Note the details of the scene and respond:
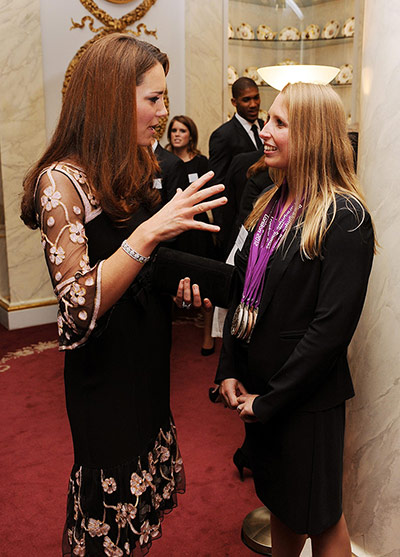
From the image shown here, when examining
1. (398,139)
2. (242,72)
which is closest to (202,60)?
(242,72)

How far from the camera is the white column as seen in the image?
6.21 feet

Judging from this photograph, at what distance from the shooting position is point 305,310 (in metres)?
1.72

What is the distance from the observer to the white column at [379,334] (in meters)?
1.89

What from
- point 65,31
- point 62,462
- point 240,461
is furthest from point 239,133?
point 62,462

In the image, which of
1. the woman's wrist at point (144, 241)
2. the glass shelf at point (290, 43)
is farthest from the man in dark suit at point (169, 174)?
the woman's wrist at point (144, 241)

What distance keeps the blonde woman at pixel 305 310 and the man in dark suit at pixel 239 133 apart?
2.73 meters

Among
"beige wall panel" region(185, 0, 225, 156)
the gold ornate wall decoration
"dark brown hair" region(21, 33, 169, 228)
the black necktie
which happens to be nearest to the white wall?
the gold ornate wall decoration

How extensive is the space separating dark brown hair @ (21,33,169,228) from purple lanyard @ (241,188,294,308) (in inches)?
17.2

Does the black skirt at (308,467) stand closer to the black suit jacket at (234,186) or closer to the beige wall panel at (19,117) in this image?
the black suit jacket at (234,186)

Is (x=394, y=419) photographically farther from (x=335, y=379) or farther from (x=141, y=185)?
(x=141, y=185)

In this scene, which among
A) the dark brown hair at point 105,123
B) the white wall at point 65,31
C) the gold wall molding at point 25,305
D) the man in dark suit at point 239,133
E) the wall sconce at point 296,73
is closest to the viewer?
the dark brown hair at point 105,123

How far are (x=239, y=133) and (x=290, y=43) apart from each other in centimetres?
210

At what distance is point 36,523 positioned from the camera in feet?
8.94

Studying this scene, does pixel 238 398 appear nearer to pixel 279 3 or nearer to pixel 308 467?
pixel 308 467
